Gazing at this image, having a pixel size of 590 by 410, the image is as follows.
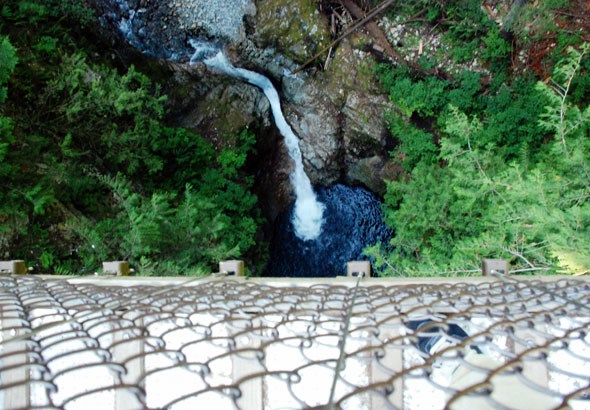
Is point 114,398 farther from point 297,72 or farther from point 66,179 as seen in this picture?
point 297,72

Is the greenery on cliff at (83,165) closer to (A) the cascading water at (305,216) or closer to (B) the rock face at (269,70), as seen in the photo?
(B) the rock face at (269,70)

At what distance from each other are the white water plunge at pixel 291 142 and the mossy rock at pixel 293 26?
0.92 metres

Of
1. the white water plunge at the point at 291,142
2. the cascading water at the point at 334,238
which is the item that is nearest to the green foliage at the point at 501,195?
the cascading water at the point at 334,238

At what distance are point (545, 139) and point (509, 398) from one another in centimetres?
699

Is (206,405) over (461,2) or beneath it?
beneath

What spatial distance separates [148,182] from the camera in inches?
297

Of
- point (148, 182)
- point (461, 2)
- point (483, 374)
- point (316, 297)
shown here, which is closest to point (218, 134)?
point (148, 182)

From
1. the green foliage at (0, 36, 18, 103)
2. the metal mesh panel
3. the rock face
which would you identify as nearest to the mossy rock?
the rock face

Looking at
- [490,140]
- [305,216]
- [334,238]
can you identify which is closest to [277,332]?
[490,140]

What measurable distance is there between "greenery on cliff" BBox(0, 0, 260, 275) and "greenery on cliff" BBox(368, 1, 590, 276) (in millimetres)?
3413

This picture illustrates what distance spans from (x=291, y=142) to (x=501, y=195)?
489cm

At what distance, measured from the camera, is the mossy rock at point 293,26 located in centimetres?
877

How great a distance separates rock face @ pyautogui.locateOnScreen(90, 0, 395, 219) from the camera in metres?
8.62

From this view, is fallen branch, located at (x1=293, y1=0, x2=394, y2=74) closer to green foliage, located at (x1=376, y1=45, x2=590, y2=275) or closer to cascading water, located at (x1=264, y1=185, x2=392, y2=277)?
green foliage, located at (x1=376, y1=45, x2=590, y2=275)
